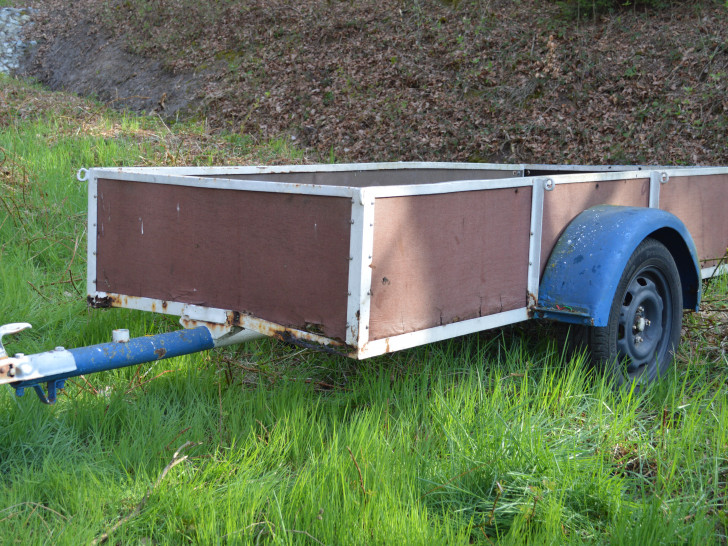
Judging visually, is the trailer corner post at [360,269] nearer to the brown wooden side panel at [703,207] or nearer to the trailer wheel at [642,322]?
the trailer wheel at [642,322]

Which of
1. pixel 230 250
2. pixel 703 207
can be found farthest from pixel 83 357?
pixel 703 207

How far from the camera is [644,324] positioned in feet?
11.9

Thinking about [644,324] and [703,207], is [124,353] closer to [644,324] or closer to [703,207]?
[644,324]

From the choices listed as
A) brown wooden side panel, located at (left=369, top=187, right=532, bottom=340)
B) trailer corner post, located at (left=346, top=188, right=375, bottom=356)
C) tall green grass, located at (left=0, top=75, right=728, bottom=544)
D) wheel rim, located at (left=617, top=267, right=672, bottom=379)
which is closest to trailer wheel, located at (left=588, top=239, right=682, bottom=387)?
wheel rim, located at (left=617, top=267, right=672, bottom=379)

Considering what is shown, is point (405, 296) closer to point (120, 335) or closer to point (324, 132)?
point (120, 335)

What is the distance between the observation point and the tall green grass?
226 cm

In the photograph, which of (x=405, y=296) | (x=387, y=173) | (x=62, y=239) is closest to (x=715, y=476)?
(x=405, y=296)

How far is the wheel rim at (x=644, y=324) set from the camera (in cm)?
349

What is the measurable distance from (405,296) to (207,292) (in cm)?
85

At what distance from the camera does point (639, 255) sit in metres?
3.41

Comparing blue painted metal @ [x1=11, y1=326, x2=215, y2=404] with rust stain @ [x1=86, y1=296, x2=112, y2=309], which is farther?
rust stain @ [x1=86, y1=296, x2=112, y2=309]

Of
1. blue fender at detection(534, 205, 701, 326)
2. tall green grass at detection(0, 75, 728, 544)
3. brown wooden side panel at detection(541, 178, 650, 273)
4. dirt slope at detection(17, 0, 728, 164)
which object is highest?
dirt slope at detection(17, 0, 728, 164)

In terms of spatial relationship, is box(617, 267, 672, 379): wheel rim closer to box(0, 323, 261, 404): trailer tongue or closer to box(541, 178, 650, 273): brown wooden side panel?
box(541, 178, 650, 273): brown wooden side panel

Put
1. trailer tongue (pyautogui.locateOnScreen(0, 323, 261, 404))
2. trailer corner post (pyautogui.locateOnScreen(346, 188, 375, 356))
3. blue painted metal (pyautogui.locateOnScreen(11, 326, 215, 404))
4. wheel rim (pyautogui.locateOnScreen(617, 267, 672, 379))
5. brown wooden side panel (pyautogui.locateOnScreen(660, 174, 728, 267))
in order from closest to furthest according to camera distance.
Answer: trailer tongue (pyautogui.locateOnScreen(0, 323, 261, 404)) → blue painted metal (pyautogui.locateOnScreen(11, 326, 215, 404)) → trailer corner post (pyautogui.locateOnScreen(346, 188, 375, 356)) → wheel rim (pyautogui.locateOnScreen(617, 267, 672, 379)) → brown wooden side panel (pyautogui.locateOnScreen(660, 174, 728, 267))
